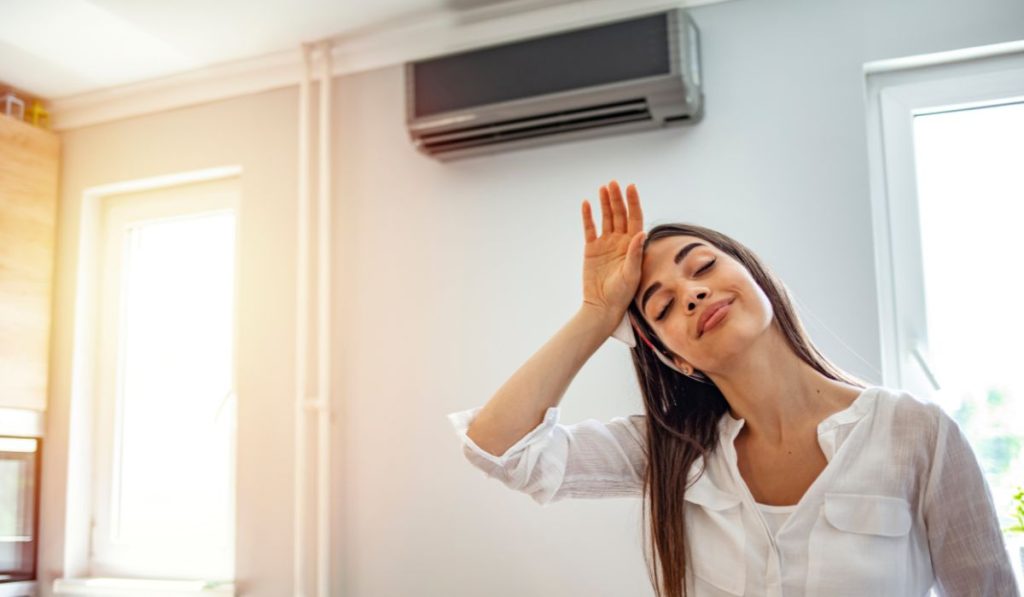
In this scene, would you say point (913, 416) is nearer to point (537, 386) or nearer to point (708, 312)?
point (708, 312)

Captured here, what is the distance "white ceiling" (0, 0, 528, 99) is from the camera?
2.55m

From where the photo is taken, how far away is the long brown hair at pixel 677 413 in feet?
4.80

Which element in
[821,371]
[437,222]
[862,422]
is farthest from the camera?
[437,222]

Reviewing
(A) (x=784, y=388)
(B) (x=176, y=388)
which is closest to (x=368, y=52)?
(B) (x=176, y=388)

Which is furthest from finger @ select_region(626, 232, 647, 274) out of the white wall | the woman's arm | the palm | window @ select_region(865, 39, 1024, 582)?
window @ select_region(865, 39, 1024, 582)

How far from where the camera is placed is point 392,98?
2.78 metres

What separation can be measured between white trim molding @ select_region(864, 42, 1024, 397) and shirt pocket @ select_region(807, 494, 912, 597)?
890 millimetres

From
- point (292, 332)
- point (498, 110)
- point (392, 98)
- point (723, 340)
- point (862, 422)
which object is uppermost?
point (392, 98)

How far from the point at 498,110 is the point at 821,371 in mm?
1224

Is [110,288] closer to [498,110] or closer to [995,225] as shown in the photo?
[498,110]

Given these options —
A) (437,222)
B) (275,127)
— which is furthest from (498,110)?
(275,127)

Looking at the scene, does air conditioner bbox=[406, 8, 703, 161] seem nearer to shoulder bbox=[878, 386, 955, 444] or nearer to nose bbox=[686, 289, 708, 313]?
nose bbox=[686, 289, 708, 313]

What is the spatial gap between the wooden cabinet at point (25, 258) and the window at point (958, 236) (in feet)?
8.33

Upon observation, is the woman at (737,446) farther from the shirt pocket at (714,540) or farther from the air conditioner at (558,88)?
the air conditioner at (558,88)
